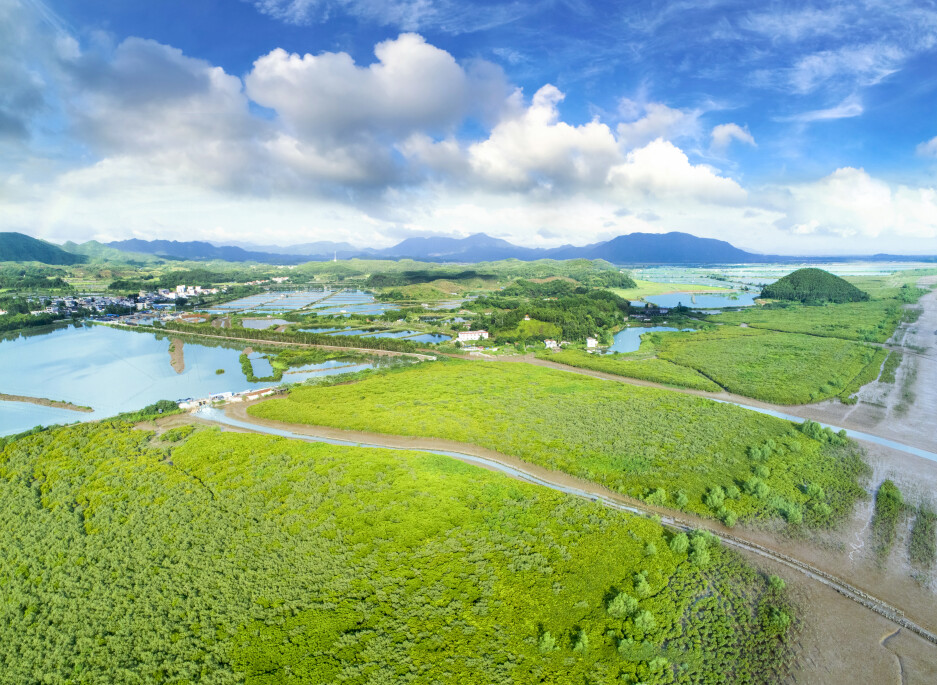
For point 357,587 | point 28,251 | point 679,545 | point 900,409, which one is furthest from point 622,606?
point 28,251

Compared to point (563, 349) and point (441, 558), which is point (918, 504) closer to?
point (441, 558)

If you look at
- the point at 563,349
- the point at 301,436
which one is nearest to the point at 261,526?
the point at 301,436

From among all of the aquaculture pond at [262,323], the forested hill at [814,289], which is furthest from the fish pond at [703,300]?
the aquaculture pond at [262,323]

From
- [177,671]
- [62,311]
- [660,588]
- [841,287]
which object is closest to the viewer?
[177,671]

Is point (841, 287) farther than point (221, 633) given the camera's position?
Yes

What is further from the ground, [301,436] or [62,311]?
[62,311]

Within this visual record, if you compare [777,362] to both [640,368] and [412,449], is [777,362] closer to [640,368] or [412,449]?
[640,368]

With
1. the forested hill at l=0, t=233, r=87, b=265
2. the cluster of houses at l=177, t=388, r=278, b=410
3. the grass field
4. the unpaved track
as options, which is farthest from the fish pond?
the forested hill at l=0, t=233, r=87, b=265

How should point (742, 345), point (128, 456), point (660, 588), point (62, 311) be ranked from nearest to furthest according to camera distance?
1. point (660, 588)
2. point (128, 456)
3. point (742, 345)
4. point (62, 311)
